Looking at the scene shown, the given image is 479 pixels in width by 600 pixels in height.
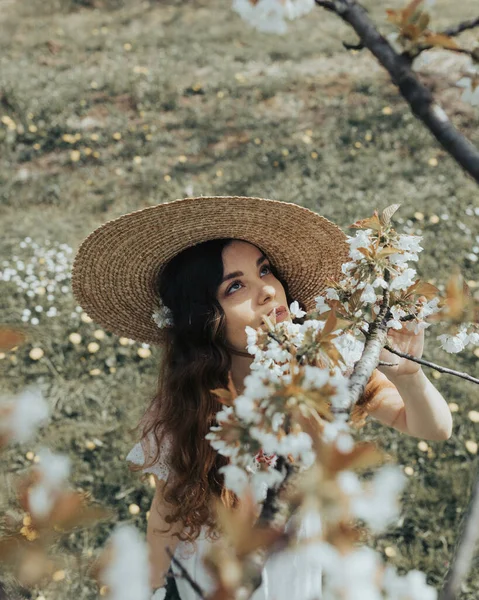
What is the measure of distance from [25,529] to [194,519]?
1251 millimetres

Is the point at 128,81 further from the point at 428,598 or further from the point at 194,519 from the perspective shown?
the point at 428,598

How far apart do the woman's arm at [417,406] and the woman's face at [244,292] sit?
0.37m

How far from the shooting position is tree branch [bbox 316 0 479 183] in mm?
646

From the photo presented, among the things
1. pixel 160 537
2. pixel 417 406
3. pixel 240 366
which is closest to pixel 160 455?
pixel 160 537

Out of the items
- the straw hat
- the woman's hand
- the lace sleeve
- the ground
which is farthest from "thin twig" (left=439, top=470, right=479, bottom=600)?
the ground

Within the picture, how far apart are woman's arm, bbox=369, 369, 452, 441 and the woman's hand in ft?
0.15

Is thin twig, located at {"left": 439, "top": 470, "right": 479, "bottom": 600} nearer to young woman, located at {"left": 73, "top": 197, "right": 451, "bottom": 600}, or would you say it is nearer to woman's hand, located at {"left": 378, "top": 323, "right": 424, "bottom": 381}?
woman's hand, located at {"left": 378, "top": 323, "right": 424, "bottom": 381}

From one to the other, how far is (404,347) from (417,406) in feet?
1.00

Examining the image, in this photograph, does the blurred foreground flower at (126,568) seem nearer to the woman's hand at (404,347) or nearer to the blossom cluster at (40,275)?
the woman's hand at (404,347)

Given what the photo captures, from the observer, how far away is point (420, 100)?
0.66 metres

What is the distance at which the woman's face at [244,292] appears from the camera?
178 centimetres

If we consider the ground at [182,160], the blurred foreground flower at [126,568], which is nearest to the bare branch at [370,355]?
the blurred foreground flower at [126,568]

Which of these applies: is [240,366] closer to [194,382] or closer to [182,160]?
[194,382]

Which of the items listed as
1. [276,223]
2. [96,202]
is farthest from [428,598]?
[96,202]
